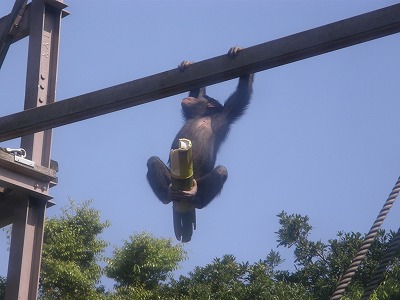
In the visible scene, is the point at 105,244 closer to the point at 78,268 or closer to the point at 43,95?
the point at 78,268

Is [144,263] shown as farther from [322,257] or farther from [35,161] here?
[35,161]

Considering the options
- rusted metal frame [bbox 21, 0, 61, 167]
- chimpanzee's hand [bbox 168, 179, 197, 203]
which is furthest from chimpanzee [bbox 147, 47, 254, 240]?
rusted metal frame [bbox 21, 0, 61, 167]

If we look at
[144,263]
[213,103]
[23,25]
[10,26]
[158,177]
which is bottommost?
[158,177]

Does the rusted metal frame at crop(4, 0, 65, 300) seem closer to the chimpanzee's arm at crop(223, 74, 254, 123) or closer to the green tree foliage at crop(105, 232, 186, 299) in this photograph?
the chimpanzee's arm at crop(223, 74, 254, 123)

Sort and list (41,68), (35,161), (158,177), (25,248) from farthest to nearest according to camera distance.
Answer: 1. (158,177)
2. (41,68)
3. (35,161)
4. (25,248)

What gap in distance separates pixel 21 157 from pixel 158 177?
8.62 ft

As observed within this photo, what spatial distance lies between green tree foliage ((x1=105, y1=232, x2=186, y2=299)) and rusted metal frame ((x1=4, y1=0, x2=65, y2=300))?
13800mm

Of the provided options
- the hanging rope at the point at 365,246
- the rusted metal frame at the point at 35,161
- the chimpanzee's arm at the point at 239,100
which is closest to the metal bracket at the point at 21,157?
the rusted metal frame at the point at 35,161

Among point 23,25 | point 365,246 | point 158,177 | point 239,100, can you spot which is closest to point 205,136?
point 239,100

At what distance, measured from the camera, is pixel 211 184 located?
8.30 meters

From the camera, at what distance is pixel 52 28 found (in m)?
6.92

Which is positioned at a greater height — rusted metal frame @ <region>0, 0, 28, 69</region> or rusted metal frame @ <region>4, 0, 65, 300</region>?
rusted metal frame @ <region>0, 0, 28, 69</region>

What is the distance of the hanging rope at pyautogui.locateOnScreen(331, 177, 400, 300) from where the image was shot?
10.9ft

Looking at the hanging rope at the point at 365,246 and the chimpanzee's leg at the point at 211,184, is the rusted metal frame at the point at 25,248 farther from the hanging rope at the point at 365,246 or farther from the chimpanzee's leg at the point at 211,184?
the hanging rope at the point at 365,246
